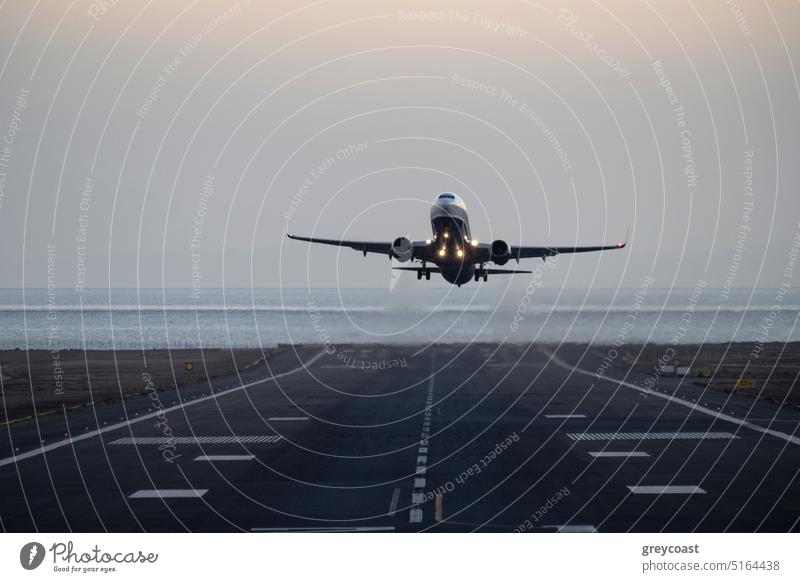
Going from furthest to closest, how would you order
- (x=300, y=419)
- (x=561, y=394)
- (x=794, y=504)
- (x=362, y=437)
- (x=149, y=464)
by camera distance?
(x=561, y=394)
(x=300, y=419)
(x=362, y=437)
(x=149, y=464)
(x=794, y=504)

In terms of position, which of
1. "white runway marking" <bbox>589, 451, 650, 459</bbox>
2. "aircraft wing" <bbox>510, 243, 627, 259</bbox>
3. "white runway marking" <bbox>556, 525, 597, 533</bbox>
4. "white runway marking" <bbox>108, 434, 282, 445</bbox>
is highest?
"aircraft wing" <bbox>510, 243, 627, 259</bbox>

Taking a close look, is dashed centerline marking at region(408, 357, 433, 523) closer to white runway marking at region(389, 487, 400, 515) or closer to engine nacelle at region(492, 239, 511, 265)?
white runway marking at region(389, 487, 400, 515)

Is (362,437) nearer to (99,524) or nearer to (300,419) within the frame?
(300,419)

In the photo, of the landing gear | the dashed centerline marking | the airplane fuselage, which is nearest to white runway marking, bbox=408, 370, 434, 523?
the dashed centerline marking

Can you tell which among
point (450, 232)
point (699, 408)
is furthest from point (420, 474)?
point (699, 408)

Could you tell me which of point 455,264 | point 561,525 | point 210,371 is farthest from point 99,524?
point 210,371

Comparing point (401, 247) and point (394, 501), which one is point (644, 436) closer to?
point (394, 501)
